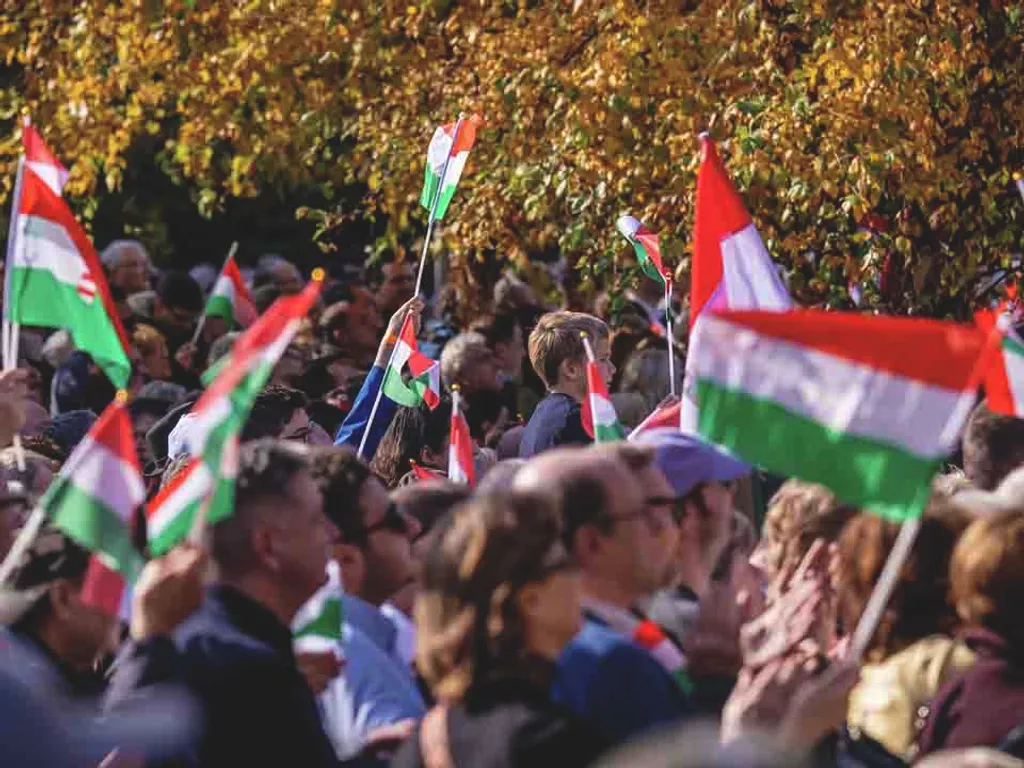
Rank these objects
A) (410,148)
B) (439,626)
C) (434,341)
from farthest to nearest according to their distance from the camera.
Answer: (434,341)
(410,148)
(439,626)

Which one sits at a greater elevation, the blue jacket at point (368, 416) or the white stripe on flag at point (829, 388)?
the white stripe on flag at point (829, 388)

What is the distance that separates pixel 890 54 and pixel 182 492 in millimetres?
5797

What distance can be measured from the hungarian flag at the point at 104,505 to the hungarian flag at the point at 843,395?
1.36 m

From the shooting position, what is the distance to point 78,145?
558 inches

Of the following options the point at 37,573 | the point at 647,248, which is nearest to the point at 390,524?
the point at 37,573

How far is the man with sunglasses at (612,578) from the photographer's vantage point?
4594 millimetres

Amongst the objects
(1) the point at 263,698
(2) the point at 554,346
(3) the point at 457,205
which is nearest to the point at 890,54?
(2) the point at 554,346

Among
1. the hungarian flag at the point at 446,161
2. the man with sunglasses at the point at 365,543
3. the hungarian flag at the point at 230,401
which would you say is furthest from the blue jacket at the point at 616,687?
the hungarian flag at the point at 446,161

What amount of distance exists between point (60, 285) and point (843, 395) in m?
2.57

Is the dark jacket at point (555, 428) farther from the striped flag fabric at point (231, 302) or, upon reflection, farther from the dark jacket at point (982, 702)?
the striped flag fabric at point (231, 302)

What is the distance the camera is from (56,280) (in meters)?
6.66

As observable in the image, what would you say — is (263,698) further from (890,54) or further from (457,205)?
(457,205)

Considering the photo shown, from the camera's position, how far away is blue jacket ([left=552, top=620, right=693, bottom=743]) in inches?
178

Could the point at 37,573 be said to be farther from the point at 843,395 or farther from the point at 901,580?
the point at 901,580
